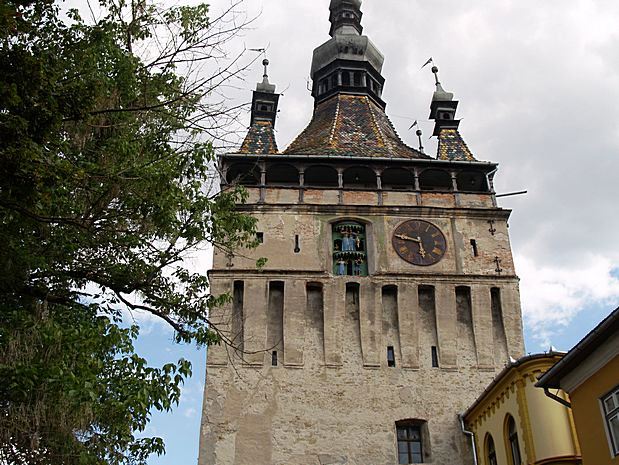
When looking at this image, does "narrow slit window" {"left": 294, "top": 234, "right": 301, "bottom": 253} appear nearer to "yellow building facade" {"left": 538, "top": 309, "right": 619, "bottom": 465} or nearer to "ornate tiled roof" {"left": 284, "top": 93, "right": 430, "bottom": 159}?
"ornate tiled roof" {"left": 284, "top": 93, "right": 430, "bottom": 159}

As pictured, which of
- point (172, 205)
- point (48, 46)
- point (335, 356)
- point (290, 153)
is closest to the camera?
point (48, 46)

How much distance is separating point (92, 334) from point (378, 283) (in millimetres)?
14111

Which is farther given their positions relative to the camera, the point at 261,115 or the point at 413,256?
the point at 261,115

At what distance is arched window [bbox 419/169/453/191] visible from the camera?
25.5 m

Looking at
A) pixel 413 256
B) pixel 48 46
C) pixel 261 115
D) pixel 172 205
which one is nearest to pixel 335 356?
pixel 413 256

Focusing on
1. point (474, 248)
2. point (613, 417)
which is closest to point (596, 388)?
point (613, 417)

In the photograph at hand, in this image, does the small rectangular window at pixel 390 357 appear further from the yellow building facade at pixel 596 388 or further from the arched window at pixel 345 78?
the arched window at pixel 345 78

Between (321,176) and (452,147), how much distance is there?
4789mm

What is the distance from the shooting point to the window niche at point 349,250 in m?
22.9

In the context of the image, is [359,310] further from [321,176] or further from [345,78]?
[345,78]

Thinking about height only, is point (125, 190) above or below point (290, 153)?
below

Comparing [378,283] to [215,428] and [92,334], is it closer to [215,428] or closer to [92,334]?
[215,428]

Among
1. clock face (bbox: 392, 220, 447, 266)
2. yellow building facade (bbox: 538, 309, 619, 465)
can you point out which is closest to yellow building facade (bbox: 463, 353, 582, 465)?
yellow building facade (bbox: 538, 309, 619, 465)

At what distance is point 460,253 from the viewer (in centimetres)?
2308
